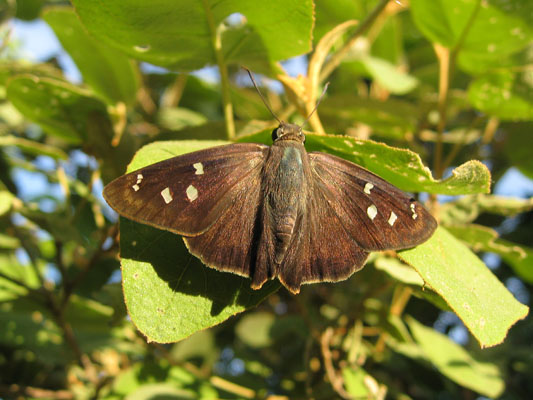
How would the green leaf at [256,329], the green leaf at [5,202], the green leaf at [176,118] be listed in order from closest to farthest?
the green leaf at [5,202]
the green leaf at [176,118]
the green leaf at [256,329]

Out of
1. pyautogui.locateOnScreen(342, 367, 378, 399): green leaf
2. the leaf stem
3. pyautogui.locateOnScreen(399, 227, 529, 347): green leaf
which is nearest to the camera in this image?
pyautogui.locateOnScreen(399, 227, 529, 347): green leaf

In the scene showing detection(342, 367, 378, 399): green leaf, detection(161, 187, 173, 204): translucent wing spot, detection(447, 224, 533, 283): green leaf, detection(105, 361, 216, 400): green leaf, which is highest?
detection(161, 187, 173, 204): translucent wing spot

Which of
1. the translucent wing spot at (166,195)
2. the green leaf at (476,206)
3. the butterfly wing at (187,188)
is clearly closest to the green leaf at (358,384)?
the green leaf at (476,206)

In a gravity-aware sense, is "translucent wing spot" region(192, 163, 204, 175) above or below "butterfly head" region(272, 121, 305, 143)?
below

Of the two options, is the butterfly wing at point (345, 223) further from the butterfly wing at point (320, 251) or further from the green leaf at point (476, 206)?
the green leaf at point (476, 206)

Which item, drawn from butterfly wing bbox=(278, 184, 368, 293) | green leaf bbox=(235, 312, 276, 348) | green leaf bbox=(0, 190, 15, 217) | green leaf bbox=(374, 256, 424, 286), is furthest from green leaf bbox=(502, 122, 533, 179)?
green leaf bbox=(0, 190, 15, 217)

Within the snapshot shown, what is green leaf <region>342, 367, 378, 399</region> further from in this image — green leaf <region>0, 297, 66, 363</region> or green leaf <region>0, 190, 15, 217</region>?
green leaf <region>0, 190, 15, 217</region>
